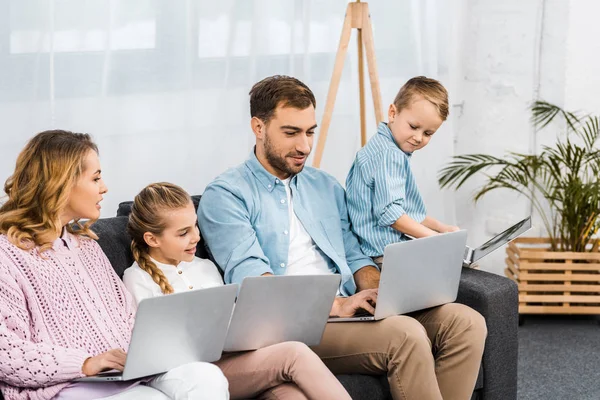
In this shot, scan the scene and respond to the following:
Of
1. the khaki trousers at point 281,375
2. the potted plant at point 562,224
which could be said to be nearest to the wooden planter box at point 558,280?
the potted plant at point 562,224

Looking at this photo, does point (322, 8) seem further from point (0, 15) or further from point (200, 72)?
point (0, 15)

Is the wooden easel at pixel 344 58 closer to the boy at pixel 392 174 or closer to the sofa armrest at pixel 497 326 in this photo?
the boy at pixel 392 174

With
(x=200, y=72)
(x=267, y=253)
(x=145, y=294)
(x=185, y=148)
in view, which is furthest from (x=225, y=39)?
(x=145, y=294)

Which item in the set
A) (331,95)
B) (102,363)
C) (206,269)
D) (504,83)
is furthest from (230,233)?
(504,83)

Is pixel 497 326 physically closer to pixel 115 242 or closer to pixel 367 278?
pixel 367 278

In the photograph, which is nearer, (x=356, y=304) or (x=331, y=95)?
(x=356, y=304)

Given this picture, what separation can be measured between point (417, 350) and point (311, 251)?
0.49 metres

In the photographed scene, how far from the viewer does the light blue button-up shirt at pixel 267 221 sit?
2.47 metres

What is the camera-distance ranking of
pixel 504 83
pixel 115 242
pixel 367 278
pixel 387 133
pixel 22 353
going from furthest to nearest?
pixel 504 83, pixel 387 133, pixel 367 278, pixel 115 242, pixel 22 353

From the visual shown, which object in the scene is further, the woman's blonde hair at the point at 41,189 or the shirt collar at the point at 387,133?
the shirt collar at the point at 387,133

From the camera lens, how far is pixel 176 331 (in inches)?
75.5

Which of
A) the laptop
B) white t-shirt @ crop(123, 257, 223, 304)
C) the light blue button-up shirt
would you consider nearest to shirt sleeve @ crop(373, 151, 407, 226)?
Answer: the light blue button-up shirt

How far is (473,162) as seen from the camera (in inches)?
174

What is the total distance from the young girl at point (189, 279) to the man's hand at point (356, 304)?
337 mm
